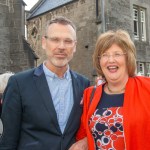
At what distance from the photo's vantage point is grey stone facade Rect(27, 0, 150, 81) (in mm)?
18188

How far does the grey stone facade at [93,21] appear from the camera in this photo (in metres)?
18.2

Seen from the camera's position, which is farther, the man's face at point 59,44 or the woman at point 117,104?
the man's face at point 59,44

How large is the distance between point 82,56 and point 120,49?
650 inches

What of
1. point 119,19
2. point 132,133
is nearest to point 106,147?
point 132,133

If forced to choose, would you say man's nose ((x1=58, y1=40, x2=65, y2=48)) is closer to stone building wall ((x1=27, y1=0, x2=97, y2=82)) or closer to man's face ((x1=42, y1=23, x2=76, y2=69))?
man's face ((x1=42, y1=23, x2=76, y2=69))

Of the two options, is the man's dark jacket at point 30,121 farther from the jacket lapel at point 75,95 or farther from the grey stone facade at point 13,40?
the grey stone facade at point 13,40

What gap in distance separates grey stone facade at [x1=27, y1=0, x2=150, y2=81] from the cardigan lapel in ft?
46.3

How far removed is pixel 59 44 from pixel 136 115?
3.26ft

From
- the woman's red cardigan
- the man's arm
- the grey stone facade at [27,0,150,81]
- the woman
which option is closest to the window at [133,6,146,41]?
the grey stone facade at [27,0,150,81]

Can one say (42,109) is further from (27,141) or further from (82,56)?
(82,56)

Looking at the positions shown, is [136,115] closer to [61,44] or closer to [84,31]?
[61,44]

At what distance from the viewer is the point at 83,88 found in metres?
3.43

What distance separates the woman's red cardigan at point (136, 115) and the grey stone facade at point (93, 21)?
562 inches

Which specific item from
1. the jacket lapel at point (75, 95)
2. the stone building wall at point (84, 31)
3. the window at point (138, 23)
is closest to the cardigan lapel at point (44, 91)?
the jacket lapel at point (75, 95)
